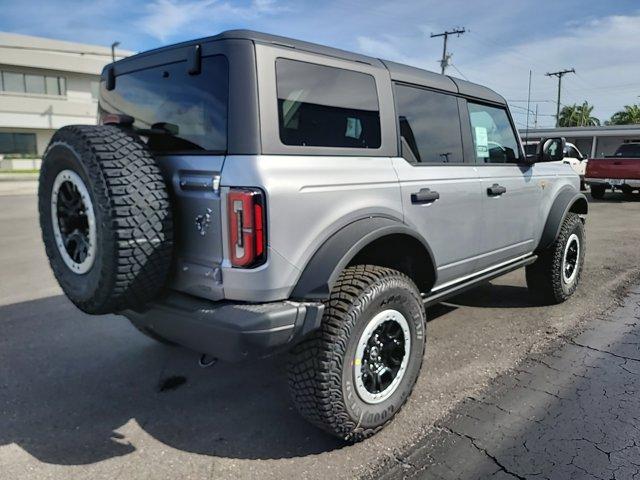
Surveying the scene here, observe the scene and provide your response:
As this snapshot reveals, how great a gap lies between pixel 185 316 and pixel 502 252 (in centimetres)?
282

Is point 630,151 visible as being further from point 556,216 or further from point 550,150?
point 550,150

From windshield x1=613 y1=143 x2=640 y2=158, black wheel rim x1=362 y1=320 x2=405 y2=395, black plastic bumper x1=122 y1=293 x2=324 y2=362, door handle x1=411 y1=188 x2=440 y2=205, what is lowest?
black wheel rim x1=362 y1=320 x2=405 y2=395

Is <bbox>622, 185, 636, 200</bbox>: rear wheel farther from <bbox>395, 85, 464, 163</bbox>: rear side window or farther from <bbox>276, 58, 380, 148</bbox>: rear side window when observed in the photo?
<bbox>276, 58, 380, 148</bbox>: rear side window

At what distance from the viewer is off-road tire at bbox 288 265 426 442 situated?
258cm

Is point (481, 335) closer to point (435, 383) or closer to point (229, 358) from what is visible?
point (435, 383)

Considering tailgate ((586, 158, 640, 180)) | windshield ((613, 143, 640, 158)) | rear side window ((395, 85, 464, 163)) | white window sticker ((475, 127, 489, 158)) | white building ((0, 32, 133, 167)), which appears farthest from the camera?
white building ((0, 32, 133, 167))

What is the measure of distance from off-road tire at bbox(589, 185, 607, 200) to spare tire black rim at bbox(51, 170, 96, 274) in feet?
57.5

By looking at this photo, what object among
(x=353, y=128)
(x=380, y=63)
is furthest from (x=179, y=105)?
(x=380, y=63)

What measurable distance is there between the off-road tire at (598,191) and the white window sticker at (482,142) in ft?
48.2

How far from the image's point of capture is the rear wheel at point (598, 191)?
55.7 ft

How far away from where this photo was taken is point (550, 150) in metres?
4.56

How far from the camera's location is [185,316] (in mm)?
2496

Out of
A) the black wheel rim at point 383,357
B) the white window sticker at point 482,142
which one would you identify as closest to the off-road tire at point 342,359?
the black wheel rim at point 383,357

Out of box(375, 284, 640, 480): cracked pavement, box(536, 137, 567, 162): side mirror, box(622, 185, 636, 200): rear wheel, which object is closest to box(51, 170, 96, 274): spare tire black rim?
→ box(375, 284, 640, 480): cracked pavement
